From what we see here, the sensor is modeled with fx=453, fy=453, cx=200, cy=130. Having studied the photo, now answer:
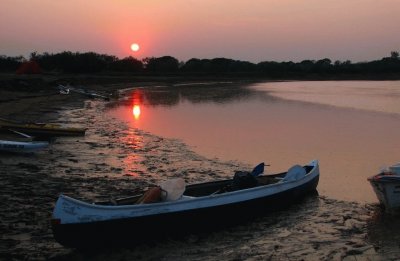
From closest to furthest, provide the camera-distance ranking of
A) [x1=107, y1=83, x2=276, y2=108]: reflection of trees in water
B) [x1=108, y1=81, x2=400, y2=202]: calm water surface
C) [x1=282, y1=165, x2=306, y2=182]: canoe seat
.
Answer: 1. [x1=282, y1=165, x2=306, y2=182]: canoe seat
2. [x1=108, y1=81, x2=400, y2=202]: calm water surface
3. [x1=107, y1=83, x2=276, y2=108]: reflection of trees in water

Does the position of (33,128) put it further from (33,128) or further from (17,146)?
(17,146)

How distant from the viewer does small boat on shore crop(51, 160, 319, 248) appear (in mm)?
6867

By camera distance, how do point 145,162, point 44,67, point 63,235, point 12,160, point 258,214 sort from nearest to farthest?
point 63,235 < point 258,214 < point 12,160 < point 145,162 < point 44,67

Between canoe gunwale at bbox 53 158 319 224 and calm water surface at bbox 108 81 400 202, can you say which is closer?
canoe gunwale at bbox 53 158 319 224

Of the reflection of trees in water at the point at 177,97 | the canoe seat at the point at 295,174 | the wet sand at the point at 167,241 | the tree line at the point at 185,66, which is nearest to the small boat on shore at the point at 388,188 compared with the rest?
the wet sand at the point at 167,241

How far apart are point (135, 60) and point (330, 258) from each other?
356ft

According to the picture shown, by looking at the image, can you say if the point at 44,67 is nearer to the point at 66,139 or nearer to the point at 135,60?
the point at 135,60

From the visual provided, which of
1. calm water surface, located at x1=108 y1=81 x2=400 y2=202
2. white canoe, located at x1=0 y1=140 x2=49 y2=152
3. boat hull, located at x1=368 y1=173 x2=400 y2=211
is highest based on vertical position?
white canoe, located at x1=0 y1=140 x2=49 y2=152

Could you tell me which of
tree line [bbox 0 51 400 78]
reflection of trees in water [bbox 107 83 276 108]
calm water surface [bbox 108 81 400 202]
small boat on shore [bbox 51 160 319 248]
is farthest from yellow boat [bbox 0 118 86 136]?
tree line [bbox 0 51 400 78]

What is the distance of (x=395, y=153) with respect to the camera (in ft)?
50.6

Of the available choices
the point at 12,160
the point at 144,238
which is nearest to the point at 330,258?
the point at 144,238

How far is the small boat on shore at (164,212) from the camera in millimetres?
6867

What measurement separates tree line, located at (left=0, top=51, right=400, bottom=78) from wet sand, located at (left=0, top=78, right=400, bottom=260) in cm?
6519

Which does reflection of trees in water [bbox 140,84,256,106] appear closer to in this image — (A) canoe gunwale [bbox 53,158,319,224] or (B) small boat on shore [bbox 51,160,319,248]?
(B) small boat on shore [bbox 51,160,319,248]
